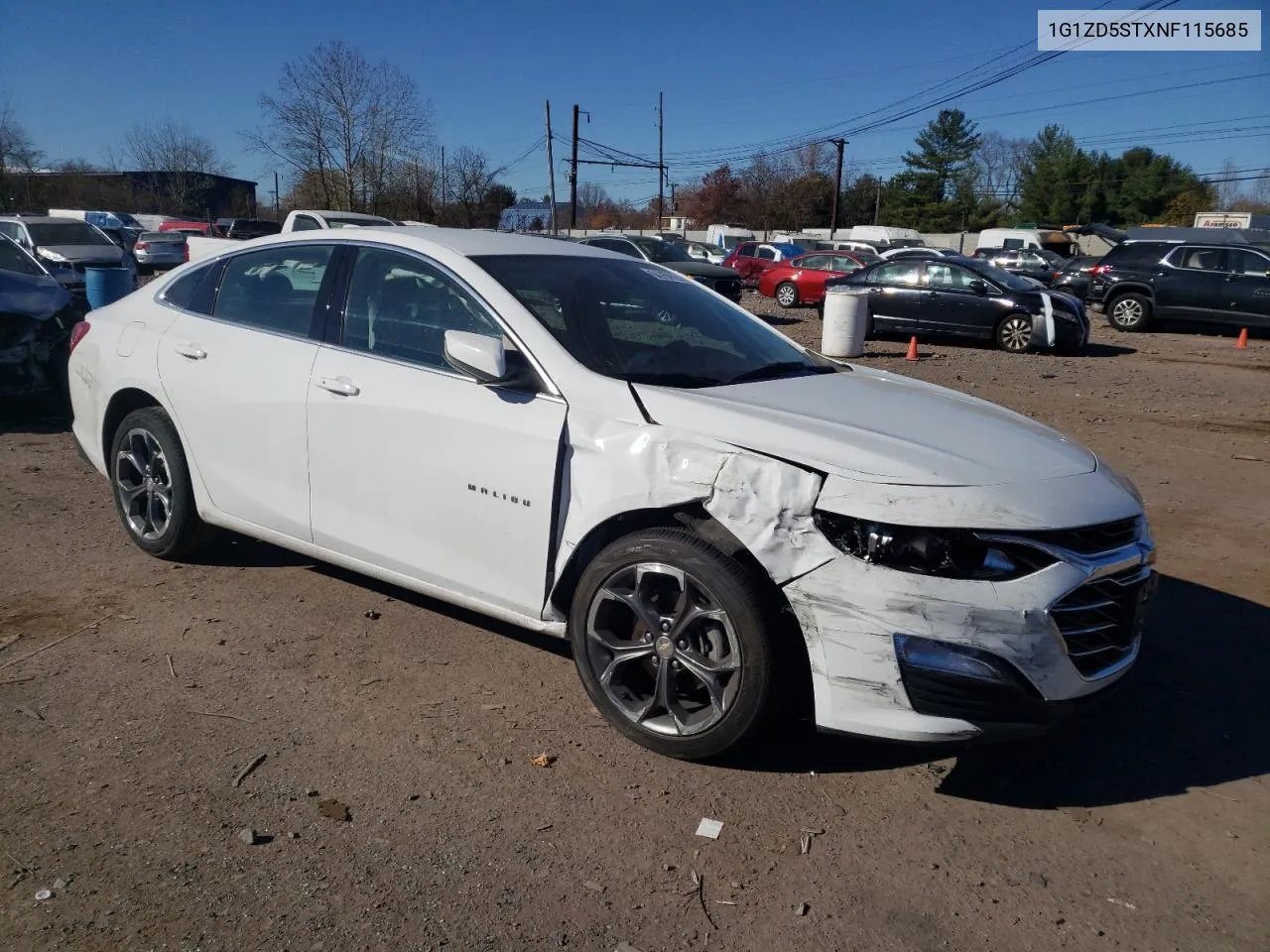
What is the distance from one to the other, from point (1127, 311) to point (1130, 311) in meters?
0.07

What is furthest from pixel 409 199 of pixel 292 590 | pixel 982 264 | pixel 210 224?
pixel 292 590

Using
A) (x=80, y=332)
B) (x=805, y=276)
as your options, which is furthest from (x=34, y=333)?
(x=805, y=276)

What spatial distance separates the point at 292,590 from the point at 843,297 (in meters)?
11.2

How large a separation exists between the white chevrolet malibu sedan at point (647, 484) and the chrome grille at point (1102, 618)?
12mm

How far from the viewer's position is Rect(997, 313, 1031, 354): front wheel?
618 inches

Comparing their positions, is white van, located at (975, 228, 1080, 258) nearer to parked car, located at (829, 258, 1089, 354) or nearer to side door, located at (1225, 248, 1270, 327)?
side door, located at (1225, 248, 1270, 327)

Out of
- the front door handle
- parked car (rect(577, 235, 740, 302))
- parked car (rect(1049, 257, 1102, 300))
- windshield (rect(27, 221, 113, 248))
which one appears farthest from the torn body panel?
parked car (rect(1049, 257, 1102, 300))

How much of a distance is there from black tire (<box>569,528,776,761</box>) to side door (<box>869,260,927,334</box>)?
47.6ft

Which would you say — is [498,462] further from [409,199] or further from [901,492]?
[409,199]

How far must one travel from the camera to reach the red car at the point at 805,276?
74.7 ft

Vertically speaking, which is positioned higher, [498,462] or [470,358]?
[470,358]

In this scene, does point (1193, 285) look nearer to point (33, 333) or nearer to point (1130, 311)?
point (1130, 311)

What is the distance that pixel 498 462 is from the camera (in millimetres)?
3506

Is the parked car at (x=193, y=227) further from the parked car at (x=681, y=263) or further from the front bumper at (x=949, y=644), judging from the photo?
the front bumper at (x=949, y=644)
